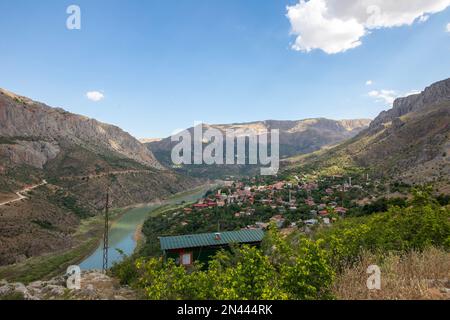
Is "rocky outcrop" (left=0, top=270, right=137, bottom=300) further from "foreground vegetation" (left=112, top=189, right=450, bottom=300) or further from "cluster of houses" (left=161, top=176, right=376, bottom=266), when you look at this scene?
"cluster of houses" (left=161, top=176, right=376, bottom=266)

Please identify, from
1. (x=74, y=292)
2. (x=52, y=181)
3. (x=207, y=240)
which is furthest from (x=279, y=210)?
(x=52, y=181)

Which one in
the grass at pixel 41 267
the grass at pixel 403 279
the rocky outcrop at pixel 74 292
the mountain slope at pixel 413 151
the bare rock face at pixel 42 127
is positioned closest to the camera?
the grass at pixel 403 279

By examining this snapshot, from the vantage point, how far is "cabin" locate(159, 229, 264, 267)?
1683cm

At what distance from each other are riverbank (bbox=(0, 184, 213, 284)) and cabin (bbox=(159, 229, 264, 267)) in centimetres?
2315

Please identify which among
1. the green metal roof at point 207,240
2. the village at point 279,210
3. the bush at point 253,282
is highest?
the bush at point 253,282

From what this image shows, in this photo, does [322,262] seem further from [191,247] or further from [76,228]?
[76,228]

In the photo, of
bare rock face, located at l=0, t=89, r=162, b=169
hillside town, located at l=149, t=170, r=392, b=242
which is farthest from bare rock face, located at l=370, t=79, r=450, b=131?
bare rock face, located at l=0, t=89, r=162, b=169

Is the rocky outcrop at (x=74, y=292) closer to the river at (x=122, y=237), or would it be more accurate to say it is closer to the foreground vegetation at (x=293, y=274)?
the foreground vegetation at (x=293, y=274)

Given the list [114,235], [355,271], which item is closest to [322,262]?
[355,271]

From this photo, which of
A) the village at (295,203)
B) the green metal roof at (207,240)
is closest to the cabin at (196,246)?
the green metal roof at (207,240)

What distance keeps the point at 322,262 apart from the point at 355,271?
3.26 feet

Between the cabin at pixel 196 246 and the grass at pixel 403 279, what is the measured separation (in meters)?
10.9

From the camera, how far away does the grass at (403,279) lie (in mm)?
4793
